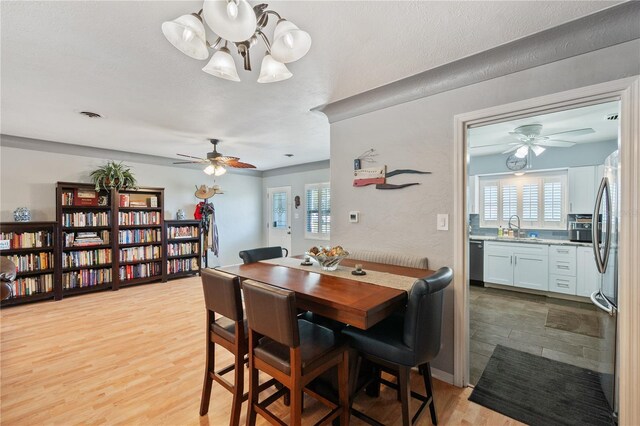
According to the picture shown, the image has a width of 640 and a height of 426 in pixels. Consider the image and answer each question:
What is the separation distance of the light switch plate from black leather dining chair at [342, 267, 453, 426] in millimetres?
618

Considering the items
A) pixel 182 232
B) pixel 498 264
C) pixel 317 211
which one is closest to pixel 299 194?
pixel 317 211

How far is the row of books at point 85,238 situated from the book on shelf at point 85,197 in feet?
1.67

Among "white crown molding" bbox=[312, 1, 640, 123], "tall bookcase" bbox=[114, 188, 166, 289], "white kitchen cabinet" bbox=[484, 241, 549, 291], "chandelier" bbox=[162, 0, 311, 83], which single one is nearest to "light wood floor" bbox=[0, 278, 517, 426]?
"tall bookcase" bbox=[114, 188, 166, 289]

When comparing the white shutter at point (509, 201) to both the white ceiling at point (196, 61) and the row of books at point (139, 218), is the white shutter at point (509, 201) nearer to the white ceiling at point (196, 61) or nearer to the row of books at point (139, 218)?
the white ceiling at point (196, 61)

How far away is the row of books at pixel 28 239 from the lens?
391 cm

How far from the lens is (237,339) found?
66.9 inches

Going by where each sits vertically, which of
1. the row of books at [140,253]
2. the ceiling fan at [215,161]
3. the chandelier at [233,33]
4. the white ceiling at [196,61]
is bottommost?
the row of books at [140,253]

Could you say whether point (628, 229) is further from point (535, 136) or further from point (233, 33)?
point (535, 136)

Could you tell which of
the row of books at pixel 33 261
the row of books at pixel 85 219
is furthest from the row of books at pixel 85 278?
the row of books at pixel 85 219

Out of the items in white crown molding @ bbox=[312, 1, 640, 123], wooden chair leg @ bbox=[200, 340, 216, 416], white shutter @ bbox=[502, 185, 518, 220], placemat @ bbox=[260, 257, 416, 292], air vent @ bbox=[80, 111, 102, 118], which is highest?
air vent @ bbox=[80, 111, 102, 118]

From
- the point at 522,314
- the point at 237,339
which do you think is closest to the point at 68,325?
the point at 237,339

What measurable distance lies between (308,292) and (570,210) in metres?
5.00

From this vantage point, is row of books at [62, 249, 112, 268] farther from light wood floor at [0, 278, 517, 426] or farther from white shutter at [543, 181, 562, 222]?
white shutter at [543, 181, 562, 222]

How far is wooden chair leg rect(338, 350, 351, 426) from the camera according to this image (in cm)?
158
